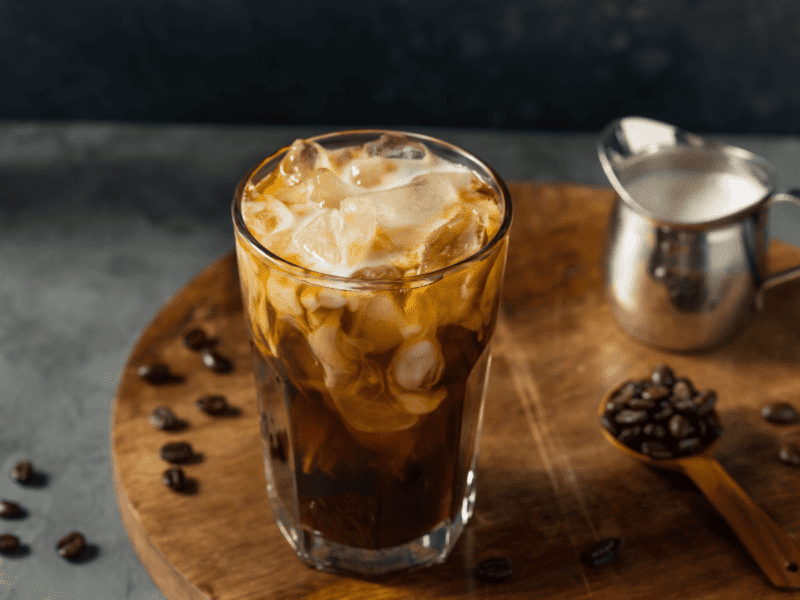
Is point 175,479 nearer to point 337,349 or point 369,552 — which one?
point 369,552

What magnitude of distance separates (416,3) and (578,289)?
0.93 m

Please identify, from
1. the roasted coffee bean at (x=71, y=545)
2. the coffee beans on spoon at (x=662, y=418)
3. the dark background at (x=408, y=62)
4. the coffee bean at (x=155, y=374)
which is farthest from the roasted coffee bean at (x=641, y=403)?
the dark background at (x=408, y=62)

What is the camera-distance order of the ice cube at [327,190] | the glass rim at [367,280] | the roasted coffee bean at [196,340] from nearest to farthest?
the glass rim at [367,280]
the ice cube at [327,190]
the roasted coffee bean at [196,340]

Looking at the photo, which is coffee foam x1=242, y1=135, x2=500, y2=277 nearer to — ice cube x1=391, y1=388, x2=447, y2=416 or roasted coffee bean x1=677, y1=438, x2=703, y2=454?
ice cube x1=391, y1=388, x2=447, y2=416

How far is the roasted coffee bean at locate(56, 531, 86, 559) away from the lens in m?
1.20

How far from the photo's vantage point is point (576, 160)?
2217 mm

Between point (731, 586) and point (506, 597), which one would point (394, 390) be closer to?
point (506, 597)

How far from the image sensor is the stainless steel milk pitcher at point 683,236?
4.19 feet

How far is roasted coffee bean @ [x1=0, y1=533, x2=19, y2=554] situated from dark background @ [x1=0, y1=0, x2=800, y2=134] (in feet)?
4.29

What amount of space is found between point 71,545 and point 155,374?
26 centimetres

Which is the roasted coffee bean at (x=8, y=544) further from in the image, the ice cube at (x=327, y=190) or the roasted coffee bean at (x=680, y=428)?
the roasted coffee bean at (x=680, y=428)

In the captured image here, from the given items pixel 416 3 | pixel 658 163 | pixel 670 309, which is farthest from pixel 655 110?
pixel 670 309

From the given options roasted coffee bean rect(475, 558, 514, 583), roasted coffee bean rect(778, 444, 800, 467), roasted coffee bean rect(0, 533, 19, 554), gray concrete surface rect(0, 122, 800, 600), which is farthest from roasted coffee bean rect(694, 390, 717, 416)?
roasted coffee bean rect(0, 533, 19, 554)

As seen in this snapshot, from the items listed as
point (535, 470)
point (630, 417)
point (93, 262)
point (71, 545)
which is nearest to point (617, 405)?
point (630, 417)
